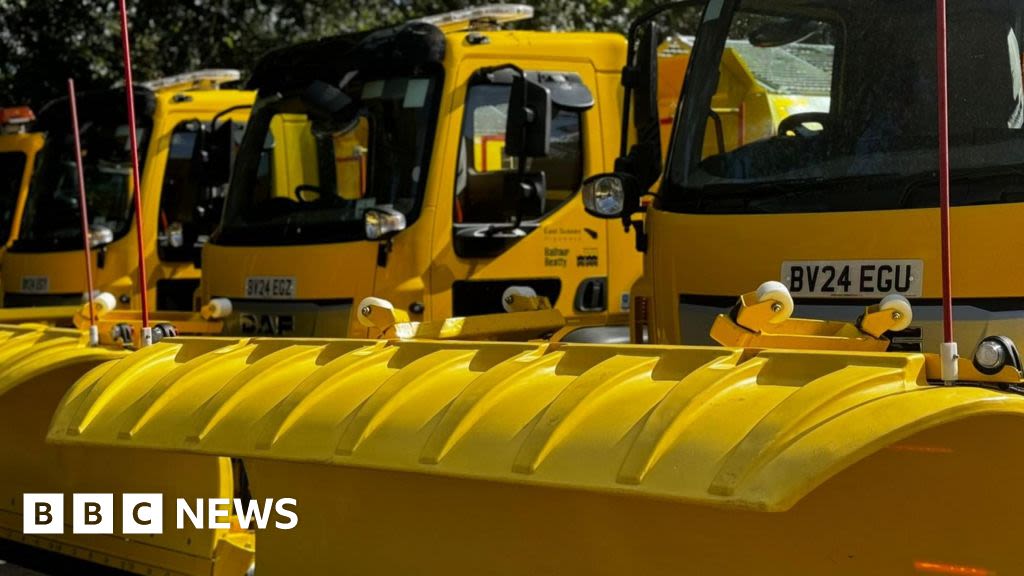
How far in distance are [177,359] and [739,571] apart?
214cm

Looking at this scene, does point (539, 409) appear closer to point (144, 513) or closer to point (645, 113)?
point (645, 113)

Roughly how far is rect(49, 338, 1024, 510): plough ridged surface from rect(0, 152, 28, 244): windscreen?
8318 mm

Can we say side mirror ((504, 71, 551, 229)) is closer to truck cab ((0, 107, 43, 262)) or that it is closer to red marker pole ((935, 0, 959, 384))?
red marker pole ((935, 0, 959, 384))

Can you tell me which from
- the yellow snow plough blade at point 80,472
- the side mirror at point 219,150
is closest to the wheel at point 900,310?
the yellow snow plough blade at point 80,472

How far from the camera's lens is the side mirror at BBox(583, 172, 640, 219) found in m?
5.45

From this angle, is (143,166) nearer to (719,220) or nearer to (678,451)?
(719,220)

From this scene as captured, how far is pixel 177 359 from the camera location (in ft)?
16.8

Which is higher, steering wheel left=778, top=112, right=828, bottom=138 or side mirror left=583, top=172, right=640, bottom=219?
steering wheel left=778, top=112, right=828, bottom=138

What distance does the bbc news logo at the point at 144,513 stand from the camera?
A: 5102mm

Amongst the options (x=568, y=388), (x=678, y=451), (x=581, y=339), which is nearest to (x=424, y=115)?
(x=581, y=339)

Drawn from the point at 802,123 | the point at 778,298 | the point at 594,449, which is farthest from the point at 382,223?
the point at 594,449

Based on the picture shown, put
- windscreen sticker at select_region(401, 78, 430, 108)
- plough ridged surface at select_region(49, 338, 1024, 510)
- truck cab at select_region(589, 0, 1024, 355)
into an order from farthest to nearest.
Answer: windscreen sticker at select_region(401, 78, 430, 108) → truck cab at select_region(589, 0, 1024, 355) → plough ridged surface at select_region(49, 338, 1024, 510)

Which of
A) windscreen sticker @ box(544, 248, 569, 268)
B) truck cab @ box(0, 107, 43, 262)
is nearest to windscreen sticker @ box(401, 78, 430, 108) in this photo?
windscreen sticker @ box(544, 248, 569, 268)

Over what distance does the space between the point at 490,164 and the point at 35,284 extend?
4.99 m
